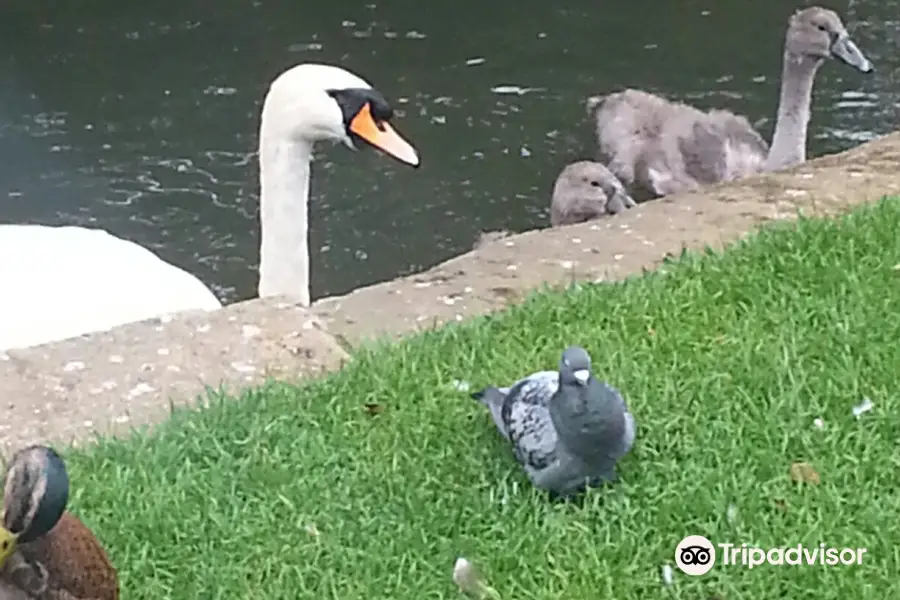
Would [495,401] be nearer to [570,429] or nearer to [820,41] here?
[570,429]

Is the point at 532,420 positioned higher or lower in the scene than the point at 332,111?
lower

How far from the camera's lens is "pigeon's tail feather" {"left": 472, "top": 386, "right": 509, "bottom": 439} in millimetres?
3488

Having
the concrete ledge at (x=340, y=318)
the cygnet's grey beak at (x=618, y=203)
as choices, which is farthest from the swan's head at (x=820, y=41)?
the concrete ledge at (x=340, y=318)

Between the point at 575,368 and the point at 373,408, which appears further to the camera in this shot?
the point at 373,408

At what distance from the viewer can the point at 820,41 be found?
771 centimetres

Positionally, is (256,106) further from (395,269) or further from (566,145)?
(395,269)

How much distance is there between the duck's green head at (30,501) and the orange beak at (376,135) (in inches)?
90.4

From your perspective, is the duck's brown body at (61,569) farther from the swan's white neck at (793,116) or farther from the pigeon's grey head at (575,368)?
the swan's white neck at (793,116)

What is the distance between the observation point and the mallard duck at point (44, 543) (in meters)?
2.55

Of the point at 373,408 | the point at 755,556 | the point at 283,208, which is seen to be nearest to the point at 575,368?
the point at 755,556

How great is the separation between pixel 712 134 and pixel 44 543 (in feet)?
17.9

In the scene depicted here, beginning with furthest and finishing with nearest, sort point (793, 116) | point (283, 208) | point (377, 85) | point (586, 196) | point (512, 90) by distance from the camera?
point (377, 85) < point (512, 90) < point (793, 116) < point (586, 196) < point (283, 208)

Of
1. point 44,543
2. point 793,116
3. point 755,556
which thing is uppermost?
point 44,543

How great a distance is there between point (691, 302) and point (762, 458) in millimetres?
878
